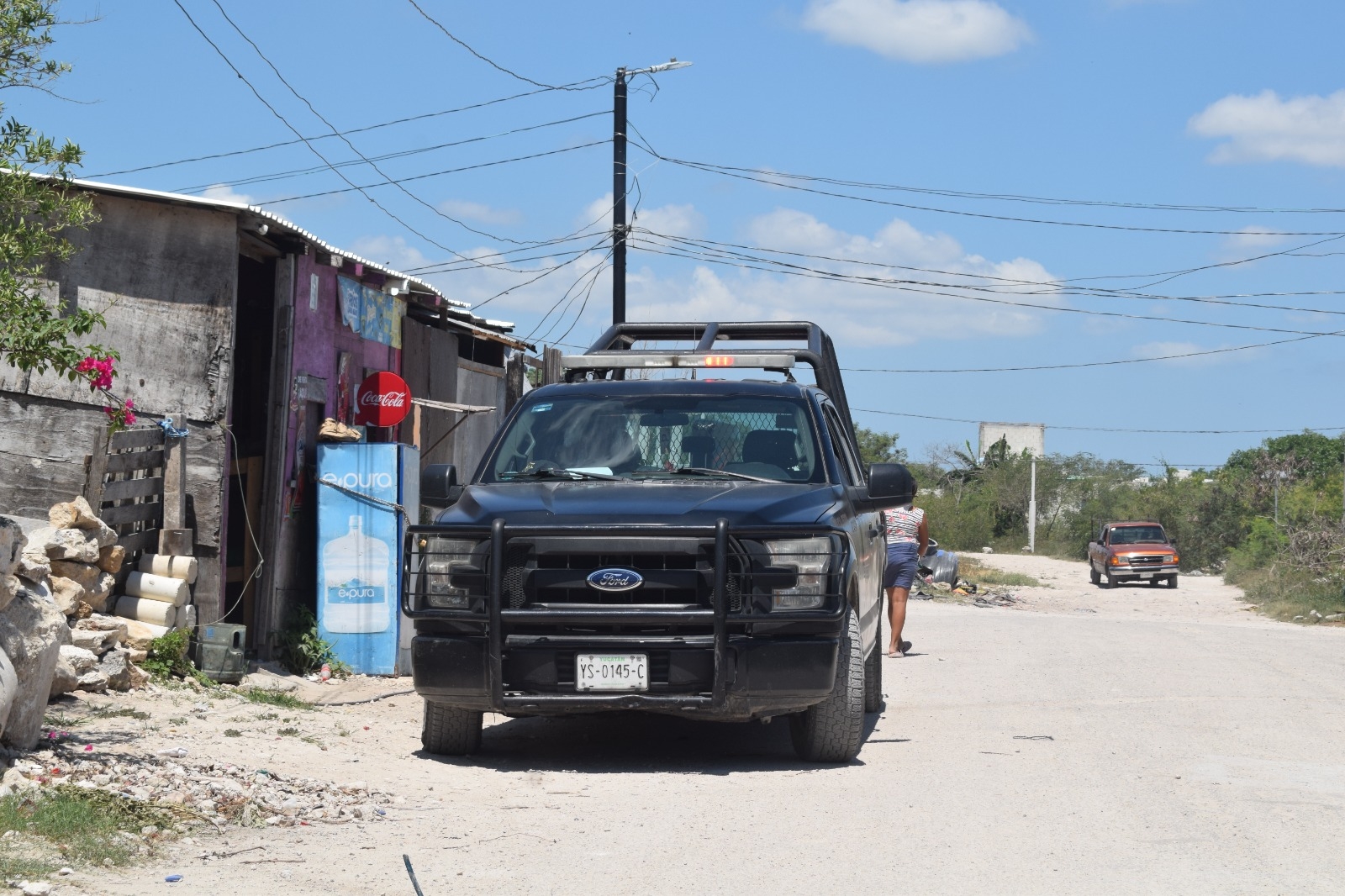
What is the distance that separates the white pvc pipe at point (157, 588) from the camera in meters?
10.5

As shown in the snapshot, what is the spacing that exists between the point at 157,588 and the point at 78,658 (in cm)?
180

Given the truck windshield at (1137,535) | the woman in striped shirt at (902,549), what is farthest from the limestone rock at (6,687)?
the truck windshield at (1137,535)

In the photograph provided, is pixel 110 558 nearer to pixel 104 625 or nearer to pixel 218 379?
pixel 104 625

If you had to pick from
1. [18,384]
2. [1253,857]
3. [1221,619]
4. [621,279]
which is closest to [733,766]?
[1253,857]

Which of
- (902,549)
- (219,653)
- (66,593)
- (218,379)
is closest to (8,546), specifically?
(66,593)

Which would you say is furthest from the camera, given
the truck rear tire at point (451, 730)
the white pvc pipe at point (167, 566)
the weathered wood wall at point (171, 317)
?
the weathered wood wall at point (171, 317)

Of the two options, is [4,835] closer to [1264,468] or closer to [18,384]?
[18,384]

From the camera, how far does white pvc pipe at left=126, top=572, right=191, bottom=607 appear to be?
34.6ft

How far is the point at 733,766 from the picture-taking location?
25.3 ft

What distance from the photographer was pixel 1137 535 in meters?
40.8

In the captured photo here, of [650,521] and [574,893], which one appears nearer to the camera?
[574,893]

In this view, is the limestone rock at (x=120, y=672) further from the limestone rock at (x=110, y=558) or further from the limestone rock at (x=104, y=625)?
the limestone rock at (x=110, y=558)

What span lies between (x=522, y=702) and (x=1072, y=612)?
23.5 m

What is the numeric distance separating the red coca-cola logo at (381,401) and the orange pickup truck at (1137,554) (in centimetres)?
2913
